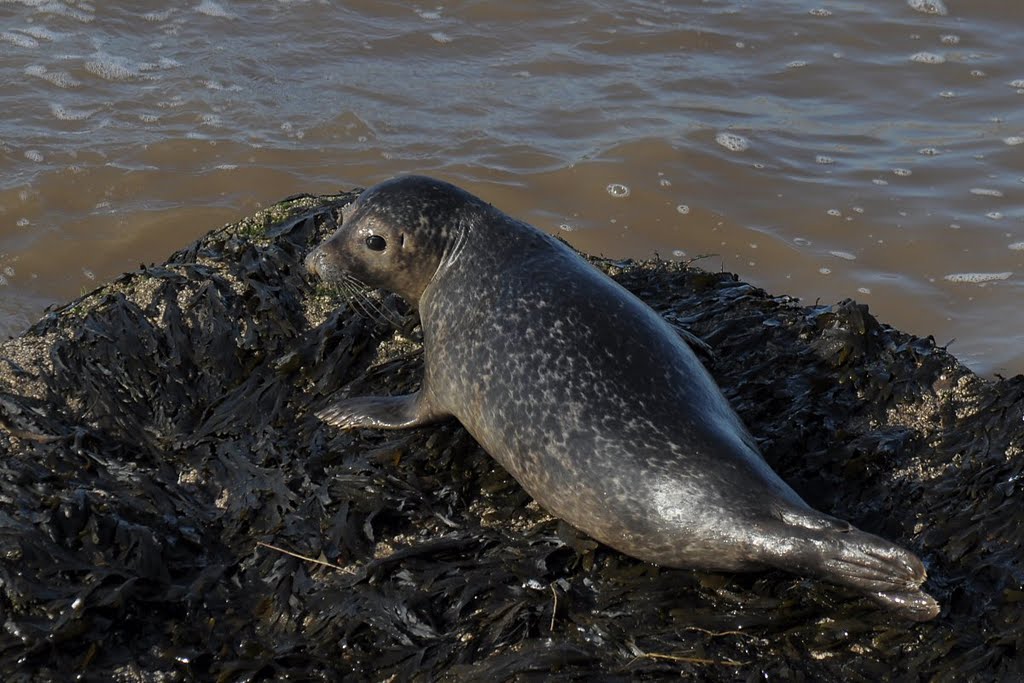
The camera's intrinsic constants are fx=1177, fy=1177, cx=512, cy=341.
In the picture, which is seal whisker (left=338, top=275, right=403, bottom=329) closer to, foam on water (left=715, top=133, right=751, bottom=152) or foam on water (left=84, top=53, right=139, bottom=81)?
foam on water (left=715, top=133, right=751, bottom=152)

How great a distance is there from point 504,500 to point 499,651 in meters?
0.66

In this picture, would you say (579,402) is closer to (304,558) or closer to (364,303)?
(304,558)

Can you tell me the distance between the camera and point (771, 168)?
29.4ft

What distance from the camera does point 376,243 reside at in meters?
4.70

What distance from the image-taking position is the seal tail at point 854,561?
10.9 ft

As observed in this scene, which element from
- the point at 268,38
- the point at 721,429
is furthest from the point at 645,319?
the point at 268,38

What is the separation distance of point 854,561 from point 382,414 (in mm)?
1771

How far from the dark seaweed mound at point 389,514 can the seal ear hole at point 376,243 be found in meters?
0.29

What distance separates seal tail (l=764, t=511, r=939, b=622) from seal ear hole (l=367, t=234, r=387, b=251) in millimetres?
2012

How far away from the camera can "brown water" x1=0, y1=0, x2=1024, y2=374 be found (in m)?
8.02

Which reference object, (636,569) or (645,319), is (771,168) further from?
(636,569)

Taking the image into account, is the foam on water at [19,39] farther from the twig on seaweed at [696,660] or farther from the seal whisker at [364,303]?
the twig on seaweed at [696,660]

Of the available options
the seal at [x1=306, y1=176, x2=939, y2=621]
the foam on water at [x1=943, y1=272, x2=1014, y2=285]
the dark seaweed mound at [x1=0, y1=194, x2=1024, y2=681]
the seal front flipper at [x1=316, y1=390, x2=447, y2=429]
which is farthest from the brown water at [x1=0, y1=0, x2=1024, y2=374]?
the seal front flipper at [x1=316, y1=390, x2=447, y2=429]

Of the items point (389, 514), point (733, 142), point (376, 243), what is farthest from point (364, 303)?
point (733, 142)
